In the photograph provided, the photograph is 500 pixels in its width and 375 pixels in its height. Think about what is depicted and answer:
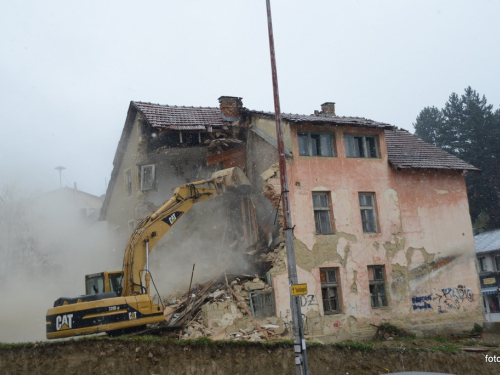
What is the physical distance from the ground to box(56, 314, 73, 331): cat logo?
1.41ft

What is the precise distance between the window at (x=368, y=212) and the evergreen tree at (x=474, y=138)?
3105 cm

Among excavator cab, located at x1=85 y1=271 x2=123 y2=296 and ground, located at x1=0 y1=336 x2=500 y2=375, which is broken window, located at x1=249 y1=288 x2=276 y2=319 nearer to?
ground, located at x1=0 y1=336 x2=500 y2=375

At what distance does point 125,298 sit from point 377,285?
999cm

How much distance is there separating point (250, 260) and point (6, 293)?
551 inches

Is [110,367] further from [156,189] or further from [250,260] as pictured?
[156,189]

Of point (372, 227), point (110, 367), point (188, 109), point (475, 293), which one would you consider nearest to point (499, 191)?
point (475, 293)

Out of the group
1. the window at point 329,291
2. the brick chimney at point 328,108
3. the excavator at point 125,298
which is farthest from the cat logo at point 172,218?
the brick chimney at point 328,108

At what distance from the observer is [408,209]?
19.9 metres

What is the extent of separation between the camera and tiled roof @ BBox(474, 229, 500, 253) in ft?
133

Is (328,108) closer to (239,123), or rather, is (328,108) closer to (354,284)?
(239,123)

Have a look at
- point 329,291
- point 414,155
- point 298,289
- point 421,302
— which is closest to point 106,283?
point 298,289

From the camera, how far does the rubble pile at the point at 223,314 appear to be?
1488 cm

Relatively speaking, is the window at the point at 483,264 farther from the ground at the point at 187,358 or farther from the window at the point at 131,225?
the window at the point at 131,225

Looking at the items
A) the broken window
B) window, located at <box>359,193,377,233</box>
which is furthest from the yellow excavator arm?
window, located at <box>359,193,377,233</box>
